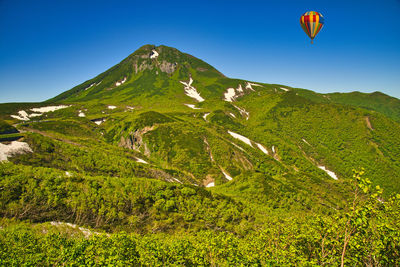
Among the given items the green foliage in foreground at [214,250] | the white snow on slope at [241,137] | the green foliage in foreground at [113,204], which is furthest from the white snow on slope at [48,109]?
the green foliage in foreground at [214,250]

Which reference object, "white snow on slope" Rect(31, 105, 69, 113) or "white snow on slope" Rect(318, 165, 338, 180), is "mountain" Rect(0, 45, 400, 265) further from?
"white snow on slope" Rect(318, 165, 338, 180)

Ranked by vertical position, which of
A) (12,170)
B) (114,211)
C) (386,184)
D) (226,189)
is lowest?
(386,184)

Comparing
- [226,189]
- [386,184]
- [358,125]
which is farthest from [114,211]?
[358,125]

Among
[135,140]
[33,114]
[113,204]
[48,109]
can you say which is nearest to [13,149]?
[113,204]

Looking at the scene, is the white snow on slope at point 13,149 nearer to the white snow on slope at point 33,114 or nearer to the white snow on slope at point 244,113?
the white snow on slope at point 33,114

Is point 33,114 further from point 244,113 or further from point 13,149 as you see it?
point 244,113

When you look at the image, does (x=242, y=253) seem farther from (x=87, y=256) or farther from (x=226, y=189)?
(x=226, y=189)

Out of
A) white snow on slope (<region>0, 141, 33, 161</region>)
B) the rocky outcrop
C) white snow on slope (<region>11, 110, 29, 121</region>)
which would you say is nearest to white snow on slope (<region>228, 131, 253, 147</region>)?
the rocky outcrop
